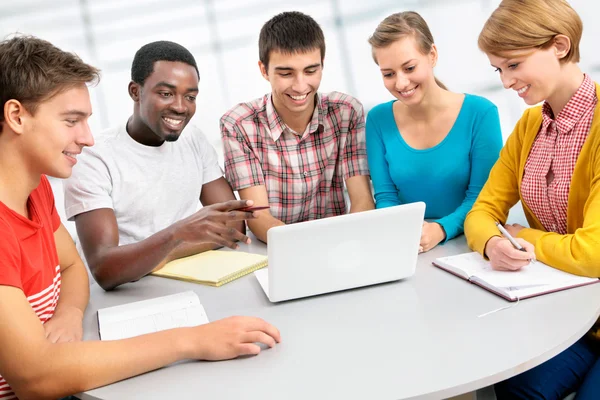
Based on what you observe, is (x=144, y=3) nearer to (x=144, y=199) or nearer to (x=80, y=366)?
(x=144, y=199)

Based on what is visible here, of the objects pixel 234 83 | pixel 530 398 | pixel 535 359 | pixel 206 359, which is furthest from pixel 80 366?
pixel 234 83

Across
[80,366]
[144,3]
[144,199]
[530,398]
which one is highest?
[144,3]

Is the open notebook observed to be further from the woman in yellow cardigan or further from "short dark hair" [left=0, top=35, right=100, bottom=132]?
"short dark hair" [left=0, top=35, right=100, bottom=132]

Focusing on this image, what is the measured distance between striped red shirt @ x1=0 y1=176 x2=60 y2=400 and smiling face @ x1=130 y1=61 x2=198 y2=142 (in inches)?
21.9

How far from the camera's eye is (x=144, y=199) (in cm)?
199

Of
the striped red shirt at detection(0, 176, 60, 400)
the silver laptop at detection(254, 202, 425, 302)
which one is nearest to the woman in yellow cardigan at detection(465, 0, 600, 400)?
the silver laptop at detection(254, 202, 425, 302)

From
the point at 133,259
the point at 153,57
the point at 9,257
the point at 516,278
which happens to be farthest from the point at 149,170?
the point at 516,278

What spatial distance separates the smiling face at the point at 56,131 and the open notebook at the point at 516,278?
0.91 meters

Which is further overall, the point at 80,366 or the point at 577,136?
the point at 577,136

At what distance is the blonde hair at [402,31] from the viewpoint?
196 centimetres

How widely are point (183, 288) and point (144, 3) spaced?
9.52ft

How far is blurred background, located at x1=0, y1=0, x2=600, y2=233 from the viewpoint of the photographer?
3.88 metres

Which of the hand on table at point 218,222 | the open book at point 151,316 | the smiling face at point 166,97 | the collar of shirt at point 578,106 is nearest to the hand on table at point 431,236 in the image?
the collar of shirt at point 578,106

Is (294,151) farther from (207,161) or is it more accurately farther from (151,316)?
(151,316)
